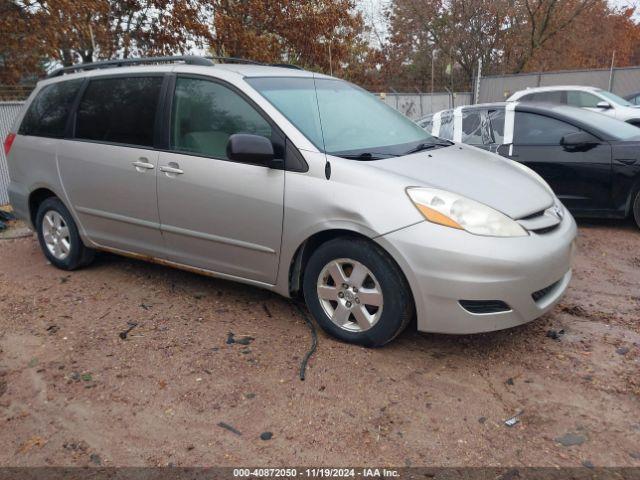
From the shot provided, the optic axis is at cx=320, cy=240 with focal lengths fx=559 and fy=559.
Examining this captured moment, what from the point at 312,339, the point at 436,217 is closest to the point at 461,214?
the point at 436,217

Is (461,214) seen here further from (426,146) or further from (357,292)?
(426,146)

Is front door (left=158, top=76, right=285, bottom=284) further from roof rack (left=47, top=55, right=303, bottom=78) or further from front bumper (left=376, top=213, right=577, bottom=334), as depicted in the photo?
front bumper (left=376, top=213, right=577, bottom=334)

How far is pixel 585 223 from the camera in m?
6.40

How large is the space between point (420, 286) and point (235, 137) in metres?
1.44

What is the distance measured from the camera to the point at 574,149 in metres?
6.00

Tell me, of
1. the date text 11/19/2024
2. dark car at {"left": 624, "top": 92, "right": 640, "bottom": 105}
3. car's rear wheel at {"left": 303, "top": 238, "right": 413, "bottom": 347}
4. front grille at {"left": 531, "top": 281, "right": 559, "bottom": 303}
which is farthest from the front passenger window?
dark car at {"left": 624, "top": 92, "right": 640, "bottom": 105}

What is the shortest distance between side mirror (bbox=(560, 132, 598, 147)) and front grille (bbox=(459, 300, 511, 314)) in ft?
11.7

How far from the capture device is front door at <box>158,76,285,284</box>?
3.63 meters

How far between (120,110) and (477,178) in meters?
2.80

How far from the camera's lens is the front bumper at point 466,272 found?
118 inches

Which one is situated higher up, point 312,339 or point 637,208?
point 637,208

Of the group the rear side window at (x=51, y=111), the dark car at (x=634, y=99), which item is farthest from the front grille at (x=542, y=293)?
the dark car at (x=634, y=99)

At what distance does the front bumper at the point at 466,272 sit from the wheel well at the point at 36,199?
3.45 m

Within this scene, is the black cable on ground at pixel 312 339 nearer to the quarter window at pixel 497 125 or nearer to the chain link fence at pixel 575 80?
the quarter window at pixel 497 125
